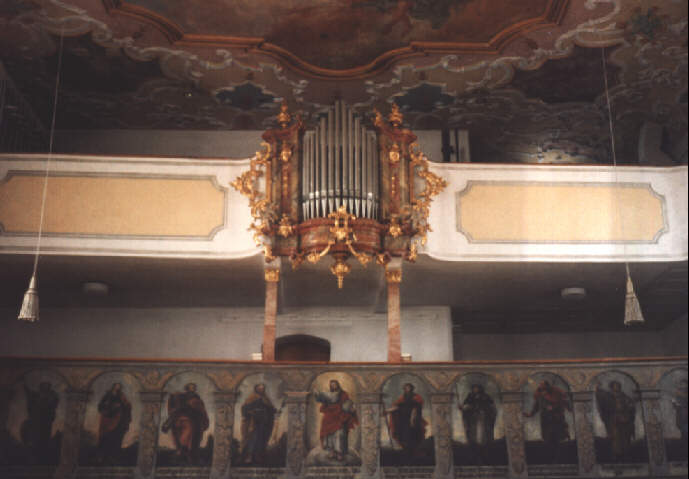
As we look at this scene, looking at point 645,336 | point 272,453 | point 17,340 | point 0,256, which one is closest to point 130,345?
point 17,340

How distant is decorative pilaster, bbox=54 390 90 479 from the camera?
1116cm

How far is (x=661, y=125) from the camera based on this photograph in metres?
15.7

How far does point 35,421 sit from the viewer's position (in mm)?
11344

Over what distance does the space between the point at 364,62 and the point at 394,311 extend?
4.33 metres

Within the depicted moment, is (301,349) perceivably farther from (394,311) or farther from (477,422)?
(477,422)

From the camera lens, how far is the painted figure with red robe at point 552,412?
459 inches

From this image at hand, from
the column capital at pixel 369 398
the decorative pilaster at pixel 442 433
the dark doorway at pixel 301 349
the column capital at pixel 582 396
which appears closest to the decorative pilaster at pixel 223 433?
the column capital at pixel 369 398

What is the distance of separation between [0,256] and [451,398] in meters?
6.99

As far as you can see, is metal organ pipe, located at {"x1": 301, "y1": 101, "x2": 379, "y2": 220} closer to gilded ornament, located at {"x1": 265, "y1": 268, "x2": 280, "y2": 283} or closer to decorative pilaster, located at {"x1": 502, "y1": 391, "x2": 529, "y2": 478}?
gilded ornament, located at {"x1": 265, "y1": 268, "x2": 280, "y2": 283}

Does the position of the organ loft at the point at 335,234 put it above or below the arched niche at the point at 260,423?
above

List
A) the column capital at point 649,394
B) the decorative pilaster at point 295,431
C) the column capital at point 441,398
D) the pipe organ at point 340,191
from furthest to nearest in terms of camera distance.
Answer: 1. the pipe organ at point 340,191
2. the column capital at point 649,394
3. the column capital at point 441,398
4. the decorative pilaster at point 295,431

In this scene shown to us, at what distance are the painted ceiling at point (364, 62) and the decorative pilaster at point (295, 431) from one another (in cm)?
564

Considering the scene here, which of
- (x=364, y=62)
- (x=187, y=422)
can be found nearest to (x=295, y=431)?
(x=187, y=422)

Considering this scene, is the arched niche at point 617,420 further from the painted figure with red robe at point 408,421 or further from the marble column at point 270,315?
the marble column at point 270,315
